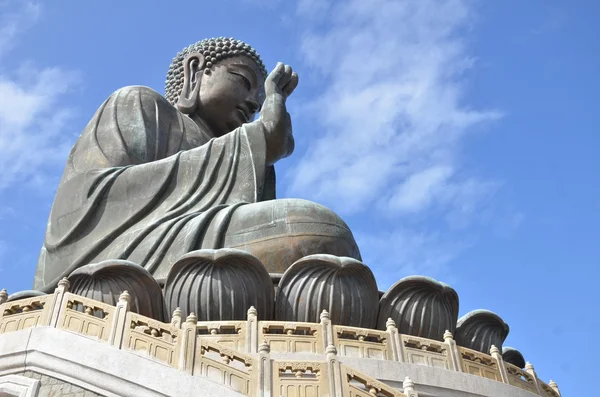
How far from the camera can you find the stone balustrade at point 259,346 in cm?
629

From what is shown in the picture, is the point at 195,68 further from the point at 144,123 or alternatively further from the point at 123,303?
the point at 123,303

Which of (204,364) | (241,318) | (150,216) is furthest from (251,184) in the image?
(204,364)

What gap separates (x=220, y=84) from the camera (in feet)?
46.7

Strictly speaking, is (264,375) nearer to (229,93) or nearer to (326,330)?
(326,330)

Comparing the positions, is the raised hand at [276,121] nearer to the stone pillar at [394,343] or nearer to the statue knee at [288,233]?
the statue knee at [288,233]

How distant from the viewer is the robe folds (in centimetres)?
1049

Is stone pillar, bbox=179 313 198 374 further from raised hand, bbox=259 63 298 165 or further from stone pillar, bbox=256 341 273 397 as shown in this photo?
raised hand, bbox=259 63 298 165

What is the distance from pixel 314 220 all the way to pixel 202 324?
252cm

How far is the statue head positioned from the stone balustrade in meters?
6.44

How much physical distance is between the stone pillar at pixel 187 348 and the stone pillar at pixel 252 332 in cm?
88

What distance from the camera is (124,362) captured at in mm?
6266

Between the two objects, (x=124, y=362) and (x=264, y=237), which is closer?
(x=124, y=362)

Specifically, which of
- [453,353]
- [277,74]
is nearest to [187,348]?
[453,353]

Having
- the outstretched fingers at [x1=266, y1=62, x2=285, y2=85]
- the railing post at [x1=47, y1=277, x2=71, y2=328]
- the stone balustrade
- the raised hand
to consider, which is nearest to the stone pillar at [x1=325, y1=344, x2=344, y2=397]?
the stone balustrade
